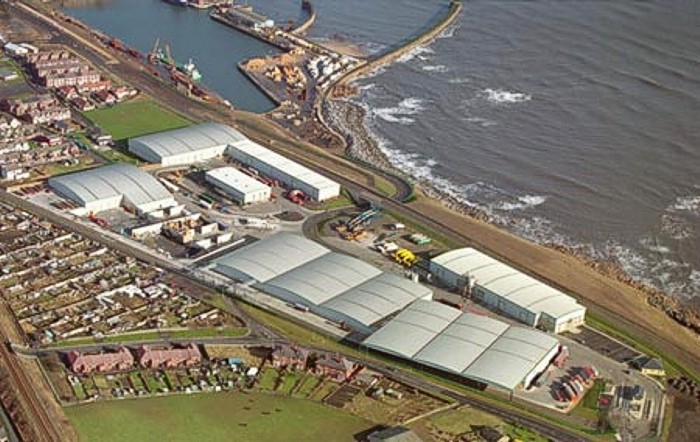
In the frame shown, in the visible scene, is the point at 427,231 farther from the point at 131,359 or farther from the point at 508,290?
the point at 131,359

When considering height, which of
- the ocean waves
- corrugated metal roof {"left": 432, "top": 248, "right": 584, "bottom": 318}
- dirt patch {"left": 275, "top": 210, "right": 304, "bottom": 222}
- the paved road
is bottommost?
the paved road

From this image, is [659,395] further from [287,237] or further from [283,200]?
[283,200]

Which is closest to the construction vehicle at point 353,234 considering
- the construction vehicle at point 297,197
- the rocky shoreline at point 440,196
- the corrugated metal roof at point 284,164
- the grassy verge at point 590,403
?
the construction vehicle at point 297,197

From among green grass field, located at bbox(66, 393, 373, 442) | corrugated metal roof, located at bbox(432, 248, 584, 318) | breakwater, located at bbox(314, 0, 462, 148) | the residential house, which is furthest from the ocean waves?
the residential house

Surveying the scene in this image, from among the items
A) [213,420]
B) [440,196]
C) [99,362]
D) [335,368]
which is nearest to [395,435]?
[335,368]

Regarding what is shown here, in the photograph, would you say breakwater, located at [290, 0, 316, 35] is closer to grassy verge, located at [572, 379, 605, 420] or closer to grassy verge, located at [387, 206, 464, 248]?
grassy verge, located at [387, 206, 464, 248]

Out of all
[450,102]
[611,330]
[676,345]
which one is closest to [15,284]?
[611,330]
